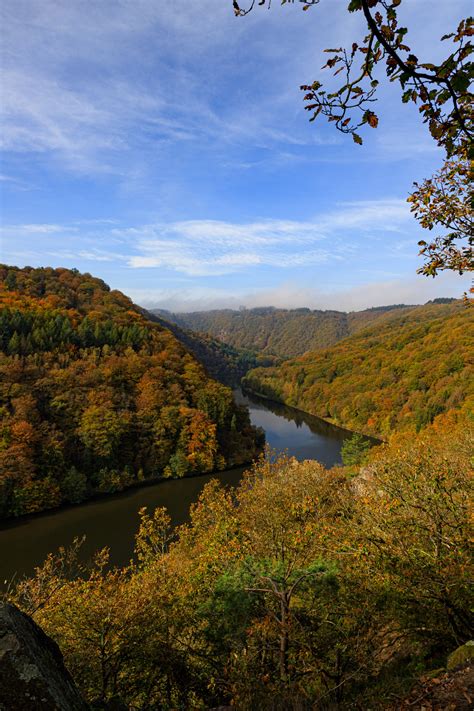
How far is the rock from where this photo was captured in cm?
350

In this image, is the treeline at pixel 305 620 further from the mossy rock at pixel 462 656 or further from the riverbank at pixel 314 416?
the riverbank at pixel 314 416

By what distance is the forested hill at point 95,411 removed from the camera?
41.6 metres

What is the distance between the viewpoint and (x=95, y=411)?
50094 millimetres

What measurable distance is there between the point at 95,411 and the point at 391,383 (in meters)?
72.5

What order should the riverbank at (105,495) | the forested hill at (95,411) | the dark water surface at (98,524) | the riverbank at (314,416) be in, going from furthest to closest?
the riverbank at (314,416)
the forested hill at (95,411)
the riverbank at (105,495)
the dark water surface at (98,524)

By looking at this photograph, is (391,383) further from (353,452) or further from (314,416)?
(353,452)

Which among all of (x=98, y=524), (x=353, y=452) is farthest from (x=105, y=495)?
(x=353, y=452)

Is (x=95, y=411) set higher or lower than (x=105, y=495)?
higher

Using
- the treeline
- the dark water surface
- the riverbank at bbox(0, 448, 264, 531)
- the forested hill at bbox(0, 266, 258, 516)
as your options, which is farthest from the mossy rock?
the forested hill at bbox(0, 266, 258, 516)

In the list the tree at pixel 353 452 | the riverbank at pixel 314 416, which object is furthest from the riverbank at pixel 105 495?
the riverbank at pixel 314 416

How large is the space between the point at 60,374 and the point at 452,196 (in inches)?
2222

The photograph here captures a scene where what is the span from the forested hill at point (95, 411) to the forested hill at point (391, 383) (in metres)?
32.7

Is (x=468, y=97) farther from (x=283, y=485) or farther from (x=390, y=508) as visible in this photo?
(x=283, y=485)

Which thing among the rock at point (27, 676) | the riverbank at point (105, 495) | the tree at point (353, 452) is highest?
the rock at point (27, 676)
